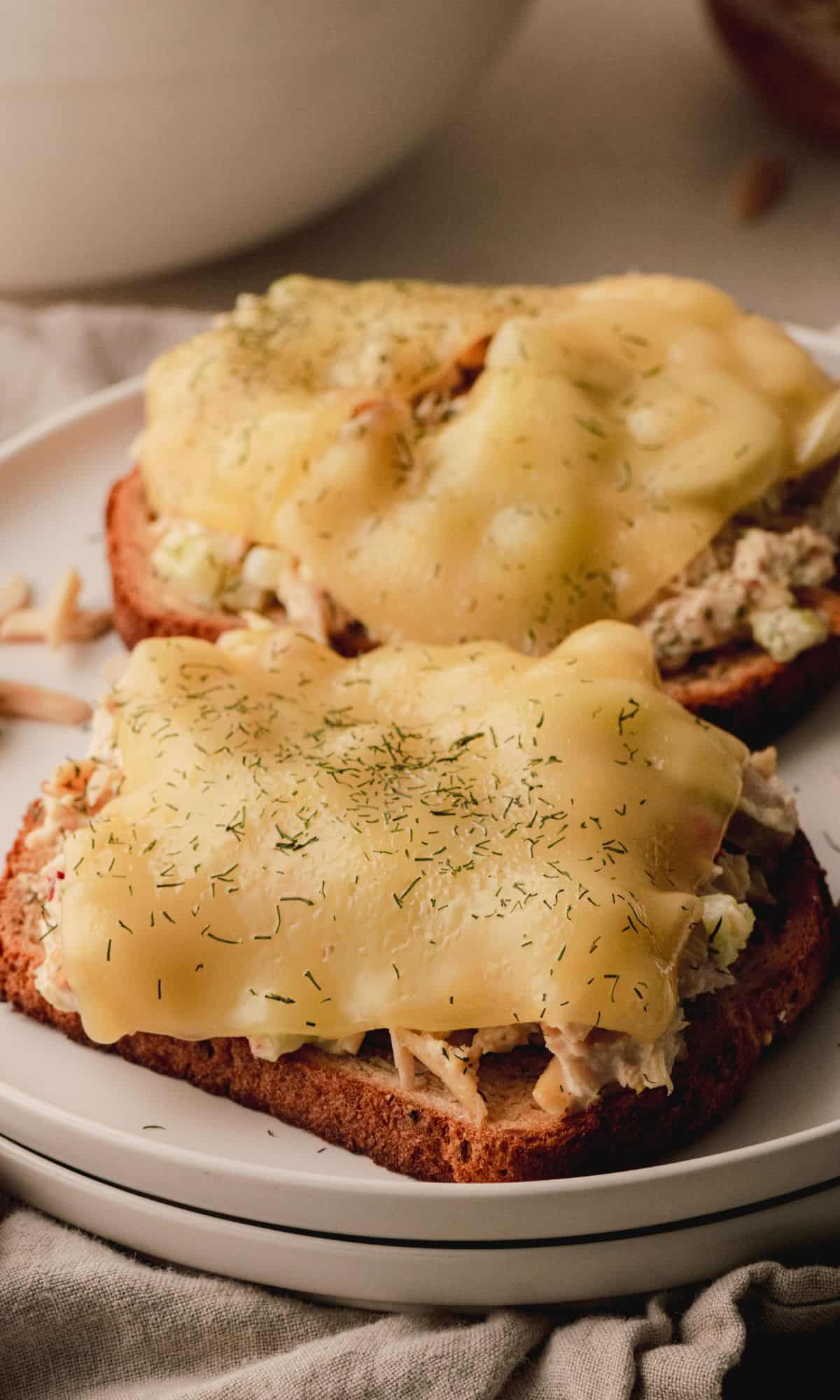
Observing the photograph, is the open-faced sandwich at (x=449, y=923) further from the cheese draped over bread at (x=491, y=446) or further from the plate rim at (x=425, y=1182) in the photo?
the cheese draped over bread at (x=491, y=446)

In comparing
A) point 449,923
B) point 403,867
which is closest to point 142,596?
point 403,867

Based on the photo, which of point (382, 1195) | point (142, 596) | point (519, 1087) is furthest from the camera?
point (142, 596)

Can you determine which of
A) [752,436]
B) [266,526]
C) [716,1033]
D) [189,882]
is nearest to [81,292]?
[266,526]

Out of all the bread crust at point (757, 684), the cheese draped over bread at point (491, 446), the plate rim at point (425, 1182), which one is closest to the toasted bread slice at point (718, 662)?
the bread crust at point (757, 684)

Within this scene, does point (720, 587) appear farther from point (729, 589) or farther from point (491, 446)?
point (491, 446)

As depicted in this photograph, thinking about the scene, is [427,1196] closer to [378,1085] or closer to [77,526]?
[378,1085]

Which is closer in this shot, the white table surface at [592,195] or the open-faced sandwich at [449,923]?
the open-faced sandwich at [449,923]

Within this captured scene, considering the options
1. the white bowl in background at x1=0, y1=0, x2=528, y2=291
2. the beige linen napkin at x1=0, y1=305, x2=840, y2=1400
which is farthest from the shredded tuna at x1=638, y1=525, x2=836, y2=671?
the white bowl in background at x1=0, y1=0, x2=528, y2=291
